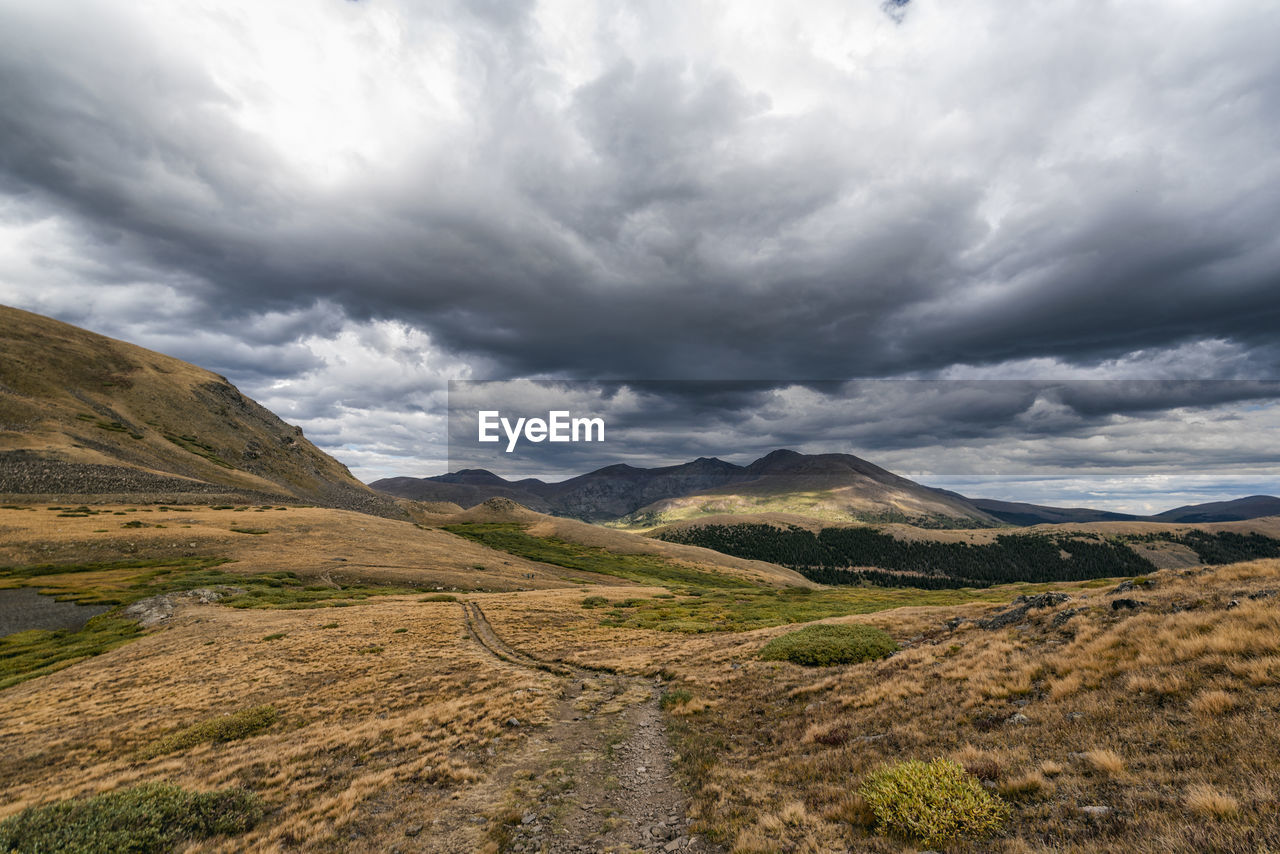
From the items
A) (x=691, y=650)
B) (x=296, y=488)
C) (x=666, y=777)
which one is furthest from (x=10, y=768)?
(x=296, y=488)

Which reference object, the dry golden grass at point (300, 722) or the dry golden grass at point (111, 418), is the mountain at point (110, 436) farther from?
the dry golden grass at point (300, 722)

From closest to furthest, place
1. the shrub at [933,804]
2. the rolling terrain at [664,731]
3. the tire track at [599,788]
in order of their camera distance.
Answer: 1. the shrub at [933,804]
2. the rolling terrain at [664,731]
3. the tire track at [599,788]

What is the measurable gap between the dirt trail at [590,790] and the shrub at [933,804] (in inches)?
153

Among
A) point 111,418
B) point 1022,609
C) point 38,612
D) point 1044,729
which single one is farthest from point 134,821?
point 111,418

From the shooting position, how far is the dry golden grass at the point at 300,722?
13.7 metres

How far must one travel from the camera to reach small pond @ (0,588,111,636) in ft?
152

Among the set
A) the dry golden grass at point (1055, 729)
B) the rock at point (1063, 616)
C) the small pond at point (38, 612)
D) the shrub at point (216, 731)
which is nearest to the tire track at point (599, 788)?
the dry golden grass at point (1055, 729)

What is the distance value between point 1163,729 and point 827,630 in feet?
68.7


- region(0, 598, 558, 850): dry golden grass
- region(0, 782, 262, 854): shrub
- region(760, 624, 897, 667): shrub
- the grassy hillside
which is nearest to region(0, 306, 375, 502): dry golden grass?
region(0, 598, 558, 850): dry golden grass

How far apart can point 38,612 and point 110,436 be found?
439ft

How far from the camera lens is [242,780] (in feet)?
50.2

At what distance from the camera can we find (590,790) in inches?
536

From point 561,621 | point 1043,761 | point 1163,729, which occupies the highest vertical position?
point 1163,729

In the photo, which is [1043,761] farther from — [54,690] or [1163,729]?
[54,690]
